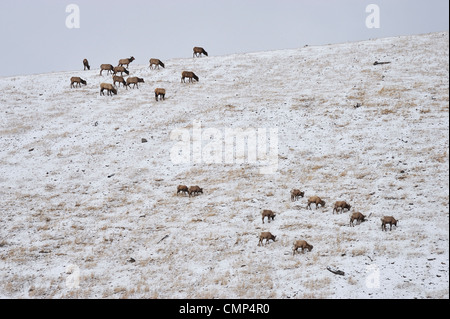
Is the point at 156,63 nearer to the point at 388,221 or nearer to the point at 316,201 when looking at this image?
the point at 316,201

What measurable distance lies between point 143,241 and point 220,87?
75.3ft

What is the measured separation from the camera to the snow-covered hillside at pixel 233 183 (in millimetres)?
12828

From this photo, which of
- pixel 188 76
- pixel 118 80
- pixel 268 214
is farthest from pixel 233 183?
pixel 118 80

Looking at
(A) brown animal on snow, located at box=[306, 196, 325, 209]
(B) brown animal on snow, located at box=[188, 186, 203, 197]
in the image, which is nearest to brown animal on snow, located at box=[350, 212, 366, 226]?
(A) brown animal on snow, located at box=[306, 196, 325, 209]

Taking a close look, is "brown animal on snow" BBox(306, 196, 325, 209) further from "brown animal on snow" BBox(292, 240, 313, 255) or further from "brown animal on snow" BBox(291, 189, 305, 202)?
"brown animal on snow" BBox(292, 240, 313, 255)

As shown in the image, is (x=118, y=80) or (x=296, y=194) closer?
(x=296, y=194)

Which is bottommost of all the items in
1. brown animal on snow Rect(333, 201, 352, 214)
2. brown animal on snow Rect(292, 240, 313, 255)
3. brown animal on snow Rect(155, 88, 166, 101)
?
brown animal on snow Rect(292, 240, 313, 255)

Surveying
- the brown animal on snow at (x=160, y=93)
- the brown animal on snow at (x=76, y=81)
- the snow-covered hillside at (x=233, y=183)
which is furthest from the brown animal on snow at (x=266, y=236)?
the brown animal on snow at (x=76, y=81)

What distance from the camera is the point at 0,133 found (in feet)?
96.7

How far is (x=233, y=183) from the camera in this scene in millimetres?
20766

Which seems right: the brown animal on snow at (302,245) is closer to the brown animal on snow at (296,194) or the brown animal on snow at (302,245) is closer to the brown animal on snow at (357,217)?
the brown animal on snow at (357,217)

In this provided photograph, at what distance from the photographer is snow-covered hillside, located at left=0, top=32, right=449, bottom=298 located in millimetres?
12828

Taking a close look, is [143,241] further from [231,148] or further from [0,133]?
[0,133]

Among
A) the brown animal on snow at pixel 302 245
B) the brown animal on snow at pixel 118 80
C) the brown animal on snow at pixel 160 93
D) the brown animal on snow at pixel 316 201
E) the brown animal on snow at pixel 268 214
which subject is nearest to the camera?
the brown animal on snow at pixel 302 245
